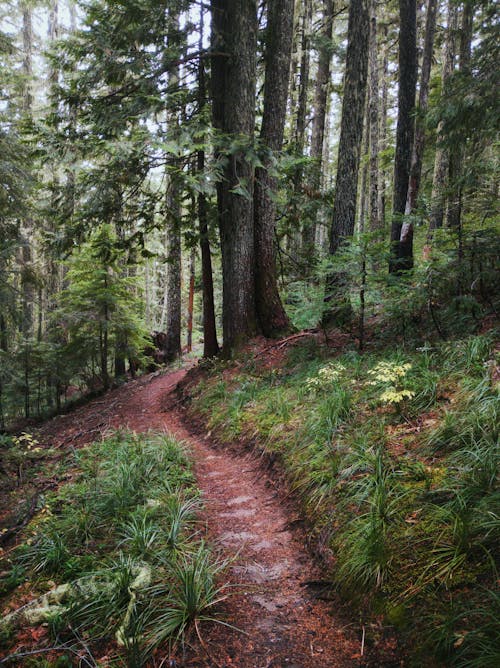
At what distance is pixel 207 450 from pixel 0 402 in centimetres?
1064

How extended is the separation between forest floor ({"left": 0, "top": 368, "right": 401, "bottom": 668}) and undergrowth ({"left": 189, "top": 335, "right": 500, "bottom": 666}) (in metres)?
0.23

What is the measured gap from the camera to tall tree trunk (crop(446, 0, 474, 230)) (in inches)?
212

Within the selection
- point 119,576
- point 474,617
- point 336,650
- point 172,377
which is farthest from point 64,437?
point 474,617

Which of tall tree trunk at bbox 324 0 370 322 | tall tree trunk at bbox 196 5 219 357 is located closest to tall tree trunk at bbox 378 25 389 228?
tall tree trunk at bbox 324 0 370 322

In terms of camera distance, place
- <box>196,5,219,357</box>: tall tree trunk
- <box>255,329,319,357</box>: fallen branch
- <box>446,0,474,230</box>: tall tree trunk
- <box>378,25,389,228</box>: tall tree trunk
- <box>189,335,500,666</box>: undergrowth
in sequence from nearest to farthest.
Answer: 1. <box>189,335,500,666</box>: undergrowth
2. <box>446,0,474,230</box>: tall tree trunk
3. <box>255,329,319,357</box>: fallen branch
4. <box>196,5,219,357</box>: tall tree trunk
5. <box>378,25,389,228</box>: tall tree trunk

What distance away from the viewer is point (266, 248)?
903 centimetres

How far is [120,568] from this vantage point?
2.78m

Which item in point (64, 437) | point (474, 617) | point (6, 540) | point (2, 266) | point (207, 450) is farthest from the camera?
point (2, 266)

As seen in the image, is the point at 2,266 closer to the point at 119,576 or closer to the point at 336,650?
the point at 119,576

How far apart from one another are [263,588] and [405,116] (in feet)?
34.9

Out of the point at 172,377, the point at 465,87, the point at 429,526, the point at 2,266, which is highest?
the point at 465,87

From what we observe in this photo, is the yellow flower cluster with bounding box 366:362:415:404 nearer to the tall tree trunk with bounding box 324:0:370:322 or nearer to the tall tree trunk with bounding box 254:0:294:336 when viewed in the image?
the tall tree trunk with bounding box 324:0:370:322

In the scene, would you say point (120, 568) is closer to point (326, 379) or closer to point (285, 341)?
point (326, 379)

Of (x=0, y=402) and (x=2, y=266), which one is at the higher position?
(x=2, y=266)
